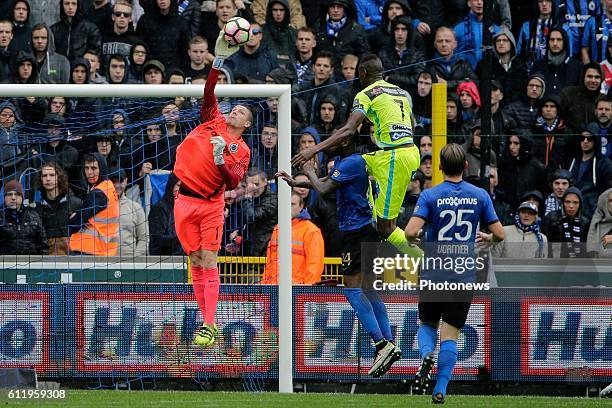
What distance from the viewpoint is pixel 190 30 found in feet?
54.0

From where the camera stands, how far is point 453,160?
10312 millimetres

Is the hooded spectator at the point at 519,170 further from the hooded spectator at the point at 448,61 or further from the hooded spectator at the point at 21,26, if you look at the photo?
the hooded spectator at the point at 21,26

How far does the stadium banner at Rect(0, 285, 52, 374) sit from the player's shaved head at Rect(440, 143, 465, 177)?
4987 millimetres

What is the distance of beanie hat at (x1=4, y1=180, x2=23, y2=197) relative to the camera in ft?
43.8

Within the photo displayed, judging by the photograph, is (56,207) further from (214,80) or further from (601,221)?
(601,221)

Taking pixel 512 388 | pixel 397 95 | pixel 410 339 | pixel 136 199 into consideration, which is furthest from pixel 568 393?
pixel 136 199

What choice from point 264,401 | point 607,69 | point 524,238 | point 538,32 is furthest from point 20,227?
point 607,69

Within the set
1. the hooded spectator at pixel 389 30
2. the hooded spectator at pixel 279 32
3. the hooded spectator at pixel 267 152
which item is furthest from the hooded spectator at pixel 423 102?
the hooded spectator at pixel 267 152

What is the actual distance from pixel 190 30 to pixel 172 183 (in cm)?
364

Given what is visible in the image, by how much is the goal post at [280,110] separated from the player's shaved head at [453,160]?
2530 millimetres

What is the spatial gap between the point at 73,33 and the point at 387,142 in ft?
20.6

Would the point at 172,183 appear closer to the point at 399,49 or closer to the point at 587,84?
the point at 399,49

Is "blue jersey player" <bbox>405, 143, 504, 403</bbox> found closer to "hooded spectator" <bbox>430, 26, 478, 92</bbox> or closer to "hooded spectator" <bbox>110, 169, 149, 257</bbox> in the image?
"hooded spectator" <bbox>110, 169, 149, 257</bbox>

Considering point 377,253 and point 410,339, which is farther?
point 410,339
